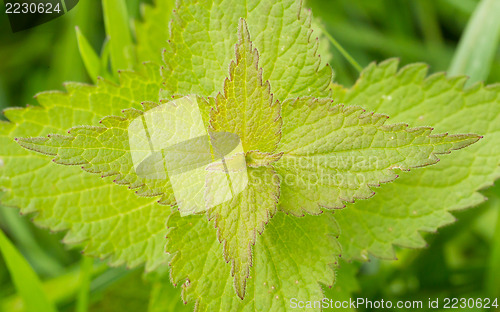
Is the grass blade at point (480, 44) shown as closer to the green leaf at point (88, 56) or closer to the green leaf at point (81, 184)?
the green leaf at point (81, 184)


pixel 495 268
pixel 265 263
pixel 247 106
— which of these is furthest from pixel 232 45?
pixel 495 268

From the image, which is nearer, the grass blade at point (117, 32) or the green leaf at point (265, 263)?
the green leaf at point (265, 263)

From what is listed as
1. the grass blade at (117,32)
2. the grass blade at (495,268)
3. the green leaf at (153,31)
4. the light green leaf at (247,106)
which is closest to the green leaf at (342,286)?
the light green leaf at (247,106)

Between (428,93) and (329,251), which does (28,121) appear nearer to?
(329,251)

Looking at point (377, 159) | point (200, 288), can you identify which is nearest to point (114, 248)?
point (200, 288)

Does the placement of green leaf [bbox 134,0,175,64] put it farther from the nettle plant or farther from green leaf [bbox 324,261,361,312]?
green leaf [bbox 324,261,361,312]

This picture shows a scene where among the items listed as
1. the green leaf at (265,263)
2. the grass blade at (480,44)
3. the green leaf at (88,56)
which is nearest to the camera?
the green leaf at (265,263)
